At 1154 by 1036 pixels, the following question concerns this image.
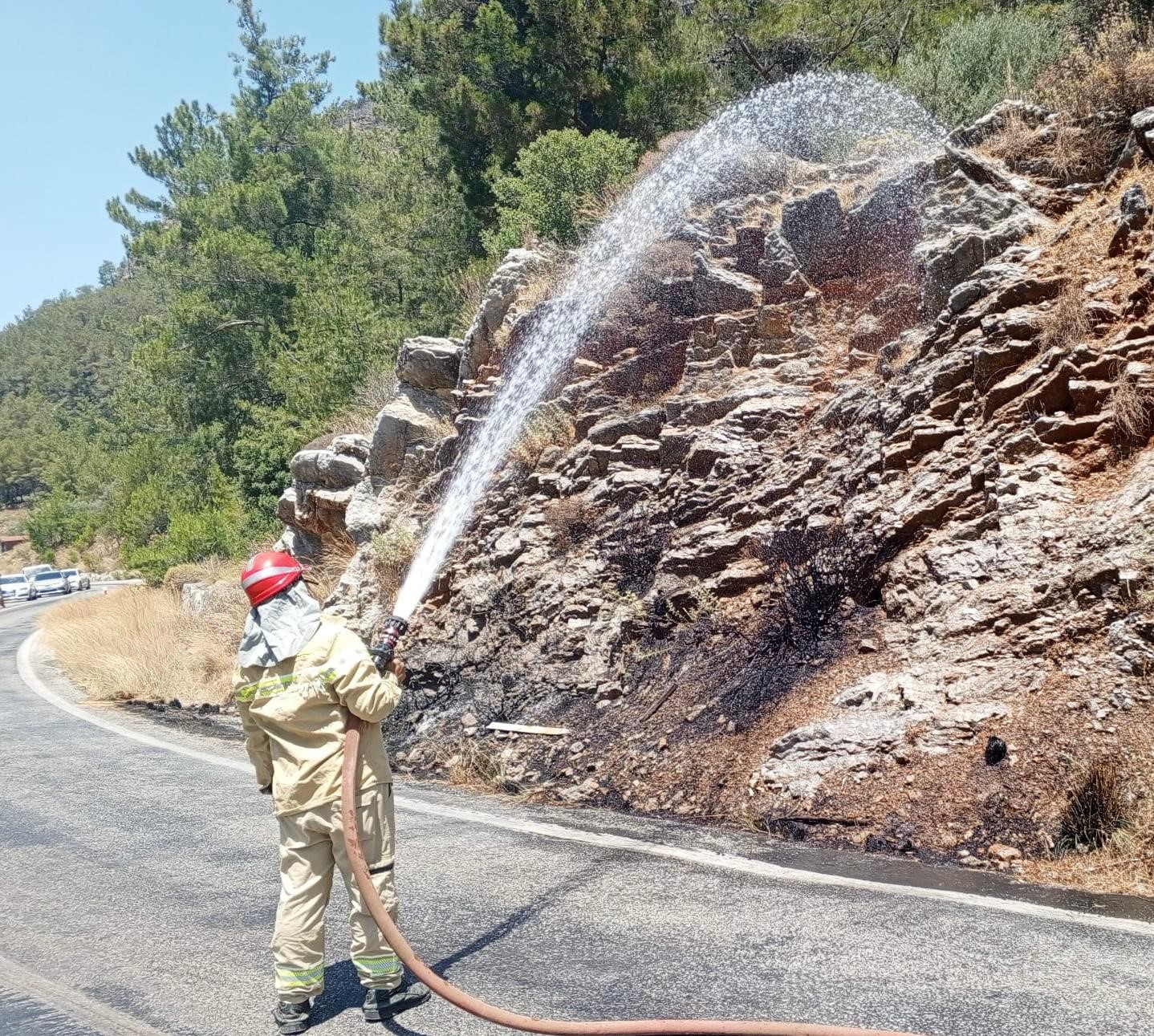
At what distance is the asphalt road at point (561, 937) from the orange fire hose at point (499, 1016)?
0.21 m

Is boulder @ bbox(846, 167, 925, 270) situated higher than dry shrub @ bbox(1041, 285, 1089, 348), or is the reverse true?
boulder @ bbox(846, 167, 925, 270)

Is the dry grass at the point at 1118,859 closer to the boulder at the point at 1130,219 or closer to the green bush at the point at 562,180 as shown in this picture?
the boulder at the point at 1130,219

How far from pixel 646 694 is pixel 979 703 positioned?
8.37ft

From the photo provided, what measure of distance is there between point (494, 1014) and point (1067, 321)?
19.9 ft

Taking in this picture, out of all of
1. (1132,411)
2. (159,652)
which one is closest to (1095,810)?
(1132,411)

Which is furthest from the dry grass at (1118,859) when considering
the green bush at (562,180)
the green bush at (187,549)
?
the green bush at (187,549)

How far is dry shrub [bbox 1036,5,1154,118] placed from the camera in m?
8.63

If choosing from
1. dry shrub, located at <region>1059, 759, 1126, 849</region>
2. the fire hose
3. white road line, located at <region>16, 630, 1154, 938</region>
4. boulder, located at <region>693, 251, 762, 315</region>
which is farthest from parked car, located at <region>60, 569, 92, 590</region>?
dry shrub, located at <region>1059, 759, 1126, 849</region>

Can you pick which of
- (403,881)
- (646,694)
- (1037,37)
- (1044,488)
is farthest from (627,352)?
(403,881)

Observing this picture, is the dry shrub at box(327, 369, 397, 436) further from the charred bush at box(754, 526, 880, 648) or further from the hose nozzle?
the hose nozzle

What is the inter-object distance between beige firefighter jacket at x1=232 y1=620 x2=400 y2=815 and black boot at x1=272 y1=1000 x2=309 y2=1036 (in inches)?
27.4

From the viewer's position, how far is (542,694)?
862 centimetres

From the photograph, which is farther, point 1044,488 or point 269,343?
point 269,343

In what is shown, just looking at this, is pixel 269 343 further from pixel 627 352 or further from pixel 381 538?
pixel 627 352
